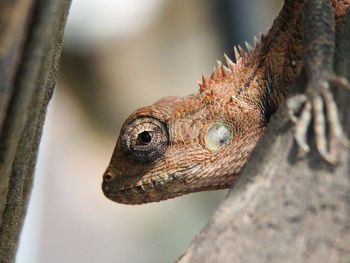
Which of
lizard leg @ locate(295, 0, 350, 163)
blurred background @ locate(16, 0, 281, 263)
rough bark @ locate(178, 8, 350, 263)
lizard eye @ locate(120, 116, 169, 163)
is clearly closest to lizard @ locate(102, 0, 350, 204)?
lizard eye @ locate(120, 116, 169, 163)

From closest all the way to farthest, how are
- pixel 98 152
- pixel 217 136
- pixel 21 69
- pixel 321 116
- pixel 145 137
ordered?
pixel 21 69 → pixel 321 116 → pixel 217 136 → pixel 145 137 → pixel 98 152

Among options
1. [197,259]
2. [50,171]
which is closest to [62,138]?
[50,171]

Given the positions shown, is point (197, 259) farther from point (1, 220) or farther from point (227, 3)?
point (227, 3)

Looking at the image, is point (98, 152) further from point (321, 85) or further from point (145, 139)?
point (321, 85)

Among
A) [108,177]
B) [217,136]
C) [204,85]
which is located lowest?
[217,136]

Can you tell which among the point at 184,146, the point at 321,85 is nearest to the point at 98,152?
the point at 184,146

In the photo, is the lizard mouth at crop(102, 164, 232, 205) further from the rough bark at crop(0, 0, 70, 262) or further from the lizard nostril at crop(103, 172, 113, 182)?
the rough bark at crop(0, 0, 70, 262)
